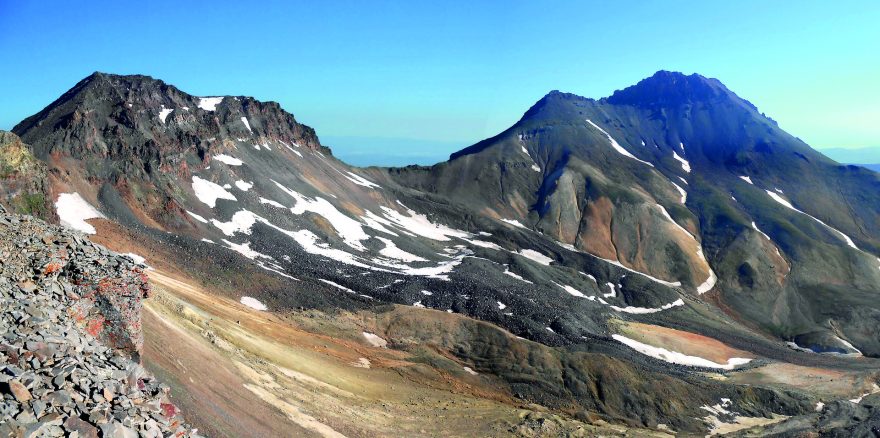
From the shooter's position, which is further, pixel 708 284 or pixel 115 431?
pixel 708 284

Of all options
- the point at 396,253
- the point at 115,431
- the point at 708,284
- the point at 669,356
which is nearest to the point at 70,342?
the point at 115,431

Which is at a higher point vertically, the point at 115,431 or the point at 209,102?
the point at 209,102

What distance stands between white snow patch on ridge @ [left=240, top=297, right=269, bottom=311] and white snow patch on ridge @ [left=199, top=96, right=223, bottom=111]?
69.4m

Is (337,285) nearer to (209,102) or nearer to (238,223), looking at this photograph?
(238,223)

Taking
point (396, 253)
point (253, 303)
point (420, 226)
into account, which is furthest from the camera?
point (420, 226)

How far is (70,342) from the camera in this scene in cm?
1917

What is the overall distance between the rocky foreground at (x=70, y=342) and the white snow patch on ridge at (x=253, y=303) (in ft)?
128

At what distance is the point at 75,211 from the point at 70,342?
59785mm

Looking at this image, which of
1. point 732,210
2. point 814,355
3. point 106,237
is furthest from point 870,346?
point 106,237

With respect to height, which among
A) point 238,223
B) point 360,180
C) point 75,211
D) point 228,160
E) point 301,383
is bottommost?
point 301,383

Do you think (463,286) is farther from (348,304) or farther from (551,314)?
(348,304)

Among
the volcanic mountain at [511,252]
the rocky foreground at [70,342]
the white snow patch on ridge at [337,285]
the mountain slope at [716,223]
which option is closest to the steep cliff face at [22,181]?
the volcanic mountain at [511,252]

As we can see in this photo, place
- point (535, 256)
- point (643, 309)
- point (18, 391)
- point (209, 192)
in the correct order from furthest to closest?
1. point (535, 256)
2. point (643, 309)
3. point (209, 192)
4. point (18, 391)

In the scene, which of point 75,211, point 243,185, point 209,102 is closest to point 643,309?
point 243,185
